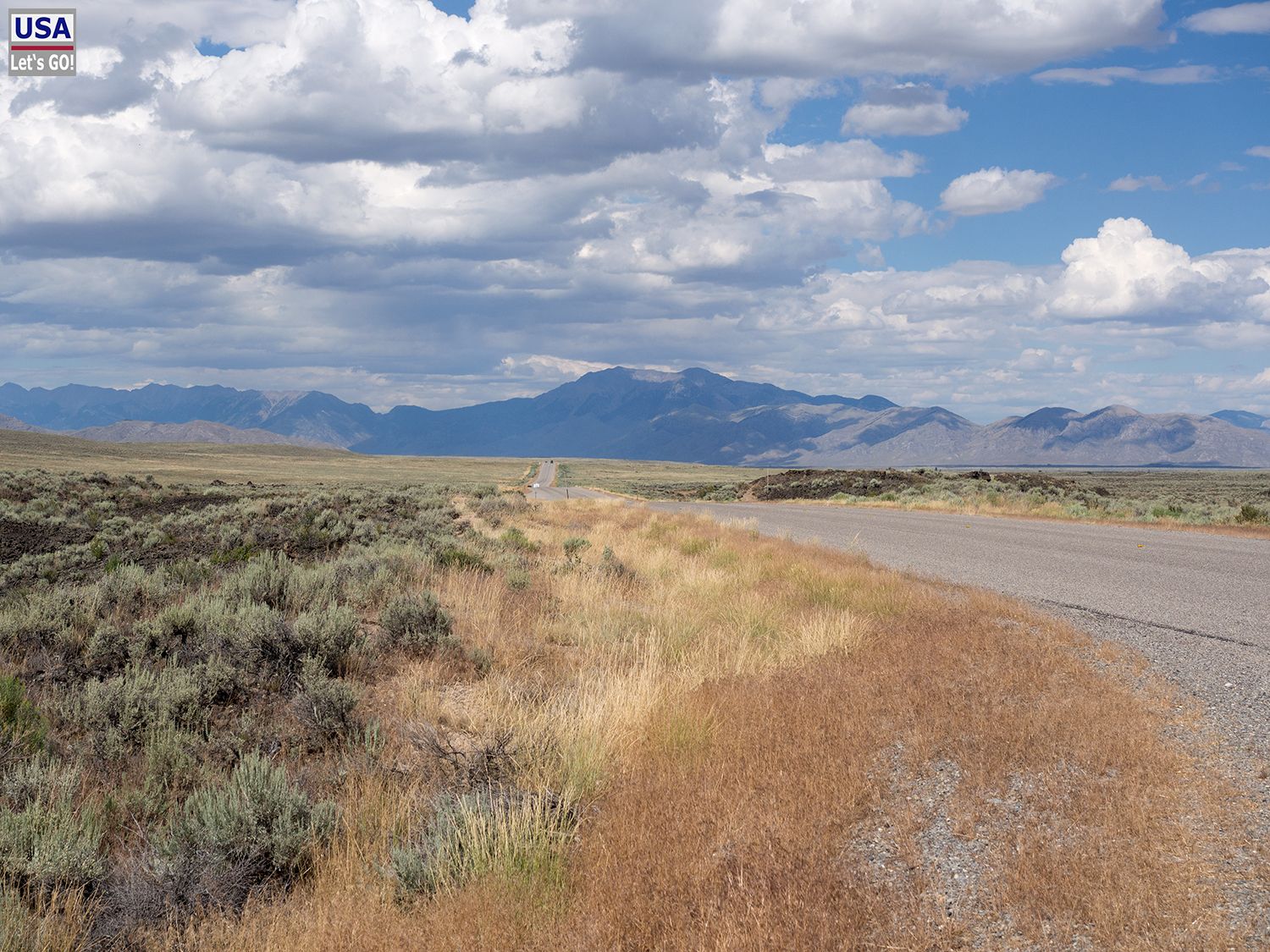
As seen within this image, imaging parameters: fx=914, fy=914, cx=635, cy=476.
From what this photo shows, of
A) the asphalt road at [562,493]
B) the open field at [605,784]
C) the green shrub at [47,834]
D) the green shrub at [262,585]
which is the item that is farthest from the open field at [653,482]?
the green shrub at [47,834]

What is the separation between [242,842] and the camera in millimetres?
4719

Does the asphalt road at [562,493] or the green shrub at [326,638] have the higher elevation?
the green shrub at [326,638]

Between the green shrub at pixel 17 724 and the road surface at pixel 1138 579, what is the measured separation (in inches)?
309

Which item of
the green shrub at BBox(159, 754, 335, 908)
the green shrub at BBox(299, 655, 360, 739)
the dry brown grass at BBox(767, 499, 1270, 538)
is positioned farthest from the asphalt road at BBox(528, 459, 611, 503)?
the green shrub at BBox(159, 754, 335, 908)

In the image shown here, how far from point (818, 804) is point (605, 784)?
1.34 meters

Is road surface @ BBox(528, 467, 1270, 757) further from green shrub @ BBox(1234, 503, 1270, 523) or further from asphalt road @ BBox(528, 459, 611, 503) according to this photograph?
asphalt road @ BBox(528, 459, 611, 503)

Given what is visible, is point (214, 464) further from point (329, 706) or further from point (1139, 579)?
point (329, 706)

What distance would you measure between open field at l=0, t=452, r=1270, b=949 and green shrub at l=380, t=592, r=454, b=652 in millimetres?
32

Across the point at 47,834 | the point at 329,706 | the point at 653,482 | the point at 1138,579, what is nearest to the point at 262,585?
the point at 329,706

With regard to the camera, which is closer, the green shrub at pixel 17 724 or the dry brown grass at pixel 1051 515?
the green shrub at pixel 17 724

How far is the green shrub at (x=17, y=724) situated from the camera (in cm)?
614

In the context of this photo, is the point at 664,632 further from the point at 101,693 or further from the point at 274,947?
the point at 274,947

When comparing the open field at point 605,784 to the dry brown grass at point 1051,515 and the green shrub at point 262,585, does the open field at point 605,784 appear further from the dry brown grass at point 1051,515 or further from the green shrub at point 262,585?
the dry brown grass at point 1051,515

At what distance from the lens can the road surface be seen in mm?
7363
